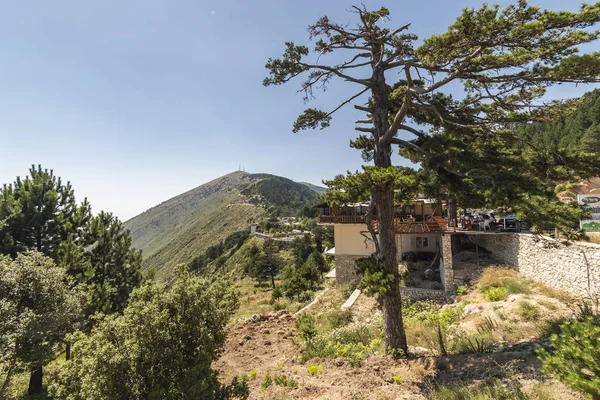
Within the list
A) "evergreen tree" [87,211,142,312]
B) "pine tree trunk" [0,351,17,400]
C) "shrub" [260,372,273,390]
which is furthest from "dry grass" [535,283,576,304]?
"evergreen tree" [87,211,142,312]

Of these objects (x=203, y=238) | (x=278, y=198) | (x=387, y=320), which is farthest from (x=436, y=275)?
(x=278, y=198)

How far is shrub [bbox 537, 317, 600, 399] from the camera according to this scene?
2926 mm

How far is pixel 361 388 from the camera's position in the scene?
5598mm

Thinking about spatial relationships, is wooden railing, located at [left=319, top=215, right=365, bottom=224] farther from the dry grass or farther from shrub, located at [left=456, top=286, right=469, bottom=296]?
the dry grass

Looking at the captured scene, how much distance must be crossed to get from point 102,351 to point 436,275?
57.9 feet

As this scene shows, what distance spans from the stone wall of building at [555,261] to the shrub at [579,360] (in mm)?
3357

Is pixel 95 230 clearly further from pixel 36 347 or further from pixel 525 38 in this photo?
pixel 525 38

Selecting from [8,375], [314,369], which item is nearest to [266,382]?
[314,369]

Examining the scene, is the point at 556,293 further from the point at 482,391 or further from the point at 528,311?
the point at 482,391

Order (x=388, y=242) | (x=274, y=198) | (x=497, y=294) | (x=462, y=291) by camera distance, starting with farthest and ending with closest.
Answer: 1. (x=274, y=198)
2. (x=462, y=291)
3. (x=497, y=294)
4. (x=388, y=242)

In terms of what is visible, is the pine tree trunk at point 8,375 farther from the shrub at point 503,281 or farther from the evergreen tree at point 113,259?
the shrub at point 503,281

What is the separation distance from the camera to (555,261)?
420 inches

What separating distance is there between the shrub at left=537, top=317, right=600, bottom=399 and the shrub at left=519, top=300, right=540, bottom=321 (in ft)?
20.5

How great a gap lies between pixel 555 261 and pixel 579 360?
10476 millimetres
